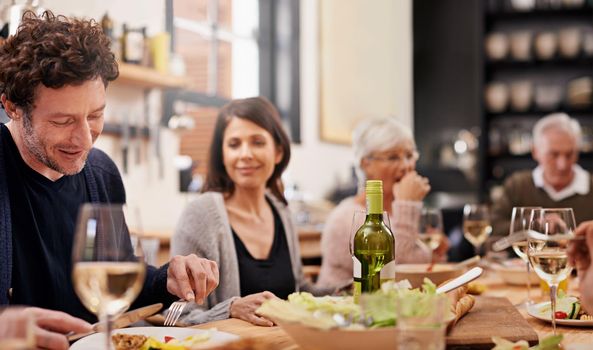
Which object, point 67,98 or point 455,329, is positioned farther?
point 67,98

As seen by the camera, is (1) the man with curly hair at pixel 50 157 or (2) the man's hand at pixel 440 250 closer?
(1) the man with curly hair at pixel 50 157

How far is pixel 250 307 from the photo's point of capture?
1624 mm

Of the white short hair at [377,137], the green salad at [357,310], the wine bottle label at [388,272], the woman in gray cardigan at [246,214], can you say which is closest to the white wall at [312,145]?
the white short hair at [377,137]

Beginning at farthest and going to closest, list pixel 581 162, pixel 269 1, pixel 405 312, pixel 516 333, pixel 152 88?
pixel 581 162, pixel 269 1, pixel 152 88, pixel 516 333, pixel 405 312

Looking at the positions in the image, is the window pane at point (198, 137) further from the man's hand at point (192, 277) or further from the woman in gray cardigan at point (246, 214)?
the man's hand at point (192, 277)

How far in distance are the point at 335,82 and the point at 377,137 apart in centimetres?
306

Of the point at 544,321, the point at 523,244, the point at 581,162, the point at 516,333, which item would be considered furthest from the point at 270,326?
the point at 581,162

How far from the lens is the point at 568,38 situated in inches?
262

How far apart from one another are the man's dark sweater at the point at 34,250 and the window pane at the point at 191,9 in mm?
2605

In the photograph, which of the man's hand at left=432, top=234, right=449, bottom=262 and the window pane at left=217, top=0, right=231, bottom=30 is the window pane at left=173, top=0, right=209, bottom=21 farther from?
the man's hand at left=432, top=234, right=449, bottom=262

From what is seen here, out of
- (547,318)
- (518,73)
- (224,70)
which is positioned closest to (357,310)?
(547,318)

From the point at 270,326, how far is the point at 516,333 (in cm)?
48

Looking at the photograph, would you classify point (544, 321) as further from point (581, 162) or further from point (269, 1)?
point (581, 162)

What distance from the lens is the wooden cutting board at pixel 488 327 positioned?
4.12ft
